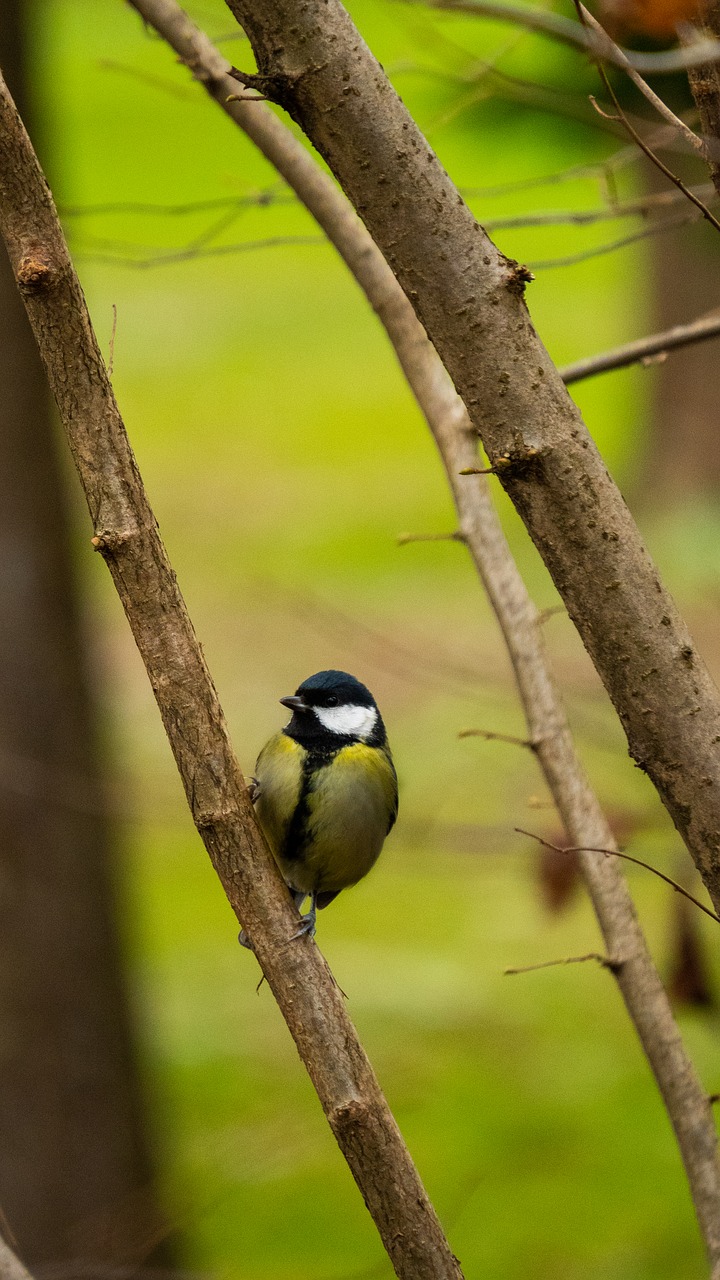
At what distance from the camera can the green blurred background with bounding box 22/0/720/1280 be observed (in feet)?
16.4

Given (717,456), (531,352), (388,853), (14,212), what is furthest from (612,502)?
(717,456)

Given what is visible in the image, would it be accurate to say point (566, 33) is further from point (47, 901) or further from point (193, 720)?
point (47, 901)

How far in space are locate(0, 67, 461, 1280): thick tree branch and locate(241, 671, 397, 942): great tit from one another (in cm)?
101

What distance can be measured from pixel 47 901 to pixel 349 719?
2.21 m

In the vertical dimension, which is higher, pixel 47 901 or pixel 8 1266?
pixel 47 901

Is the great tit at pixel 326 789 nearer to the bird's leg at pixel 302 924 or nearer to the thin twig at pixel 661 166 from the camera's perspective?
the bird's leg at pixel 302 924

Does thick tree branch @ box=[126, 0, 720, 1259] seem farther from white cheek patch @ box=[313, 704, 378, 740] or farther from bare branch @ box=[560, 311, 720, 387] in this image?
white cheek patch @ box=[313, 704, 378, 740]

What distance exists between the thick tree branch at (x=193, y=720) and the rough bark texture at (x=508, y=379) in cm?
37

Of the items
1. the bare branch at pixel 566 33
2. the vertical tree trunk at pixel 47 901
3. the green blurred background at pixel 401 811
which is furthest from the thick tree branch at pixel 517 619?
the vertical tree trunk at pixel 47 901

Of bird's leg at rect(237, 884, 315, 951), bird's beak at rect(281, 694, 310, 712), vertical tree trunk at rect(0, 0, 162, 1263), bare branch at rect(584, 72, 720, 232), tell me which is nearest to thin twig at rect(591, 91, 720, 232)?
bare branch at rect(584, 72, 720, 232)

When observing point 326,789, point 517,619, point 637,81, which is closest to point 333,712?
point 326,789

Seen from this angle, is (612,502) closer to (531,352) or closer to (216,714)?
(531,352)

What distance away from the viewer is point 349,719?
322cm

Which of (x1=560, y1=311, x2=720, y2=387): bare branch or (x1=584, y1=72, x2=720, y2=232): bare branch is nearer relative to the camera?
→ (x1=584, y1=72, x2=720, y2=232): bare branch
